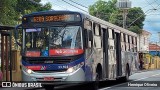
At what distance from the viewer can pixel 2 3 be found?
2492cm

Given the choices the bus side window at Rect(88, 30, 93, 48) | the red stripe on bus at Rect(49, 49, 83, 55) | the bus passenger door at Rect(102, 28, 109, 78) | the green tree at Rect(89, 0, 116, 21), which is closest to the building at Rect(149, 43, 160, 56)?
the green tree at Rect(89, 0, 116, 21)

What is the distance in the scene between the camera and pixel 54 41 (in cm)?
1581

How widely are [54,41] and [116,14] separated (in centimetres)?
5782

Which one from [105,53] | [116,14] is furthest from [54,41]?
[116,14]

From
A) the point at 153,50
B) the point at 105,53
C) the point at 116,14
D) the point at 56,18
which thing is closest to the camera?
the point at 56,18

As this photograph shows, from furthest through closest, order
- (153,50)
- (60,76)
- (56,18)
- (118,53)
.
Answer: (153,50) < (118,53) < (56,18) < (60,76)

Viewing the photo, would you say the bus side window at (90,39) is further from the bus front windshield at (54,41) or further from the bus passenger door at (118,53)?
the bus passenger door at (118,53)

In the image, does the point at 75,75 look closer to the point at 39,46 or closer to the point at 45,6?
the point at 39,46

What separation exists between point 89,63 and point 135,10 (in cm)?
5806

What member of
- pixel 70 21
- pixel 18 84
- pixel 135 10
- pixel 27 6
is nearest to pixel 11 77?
pixel 18 84

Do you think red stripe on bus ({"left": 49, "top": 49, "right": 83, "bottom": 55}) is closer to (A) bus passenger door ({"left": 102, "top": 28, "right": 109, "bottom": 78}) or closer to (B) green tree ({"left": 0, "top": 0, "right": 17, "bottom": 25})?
(A) bus passenger door ({"left": 102, "top": 28, "right": 109, "bottom": 78})

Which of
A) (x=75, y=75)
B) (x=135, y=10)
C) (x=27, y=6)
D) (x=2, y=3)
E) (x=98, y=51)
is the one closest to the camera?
(x=75, y=75)

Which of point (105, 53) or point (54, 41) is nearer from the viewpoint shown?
point (54, 41)

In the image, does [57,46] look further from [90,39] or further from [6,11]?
[6,11]
